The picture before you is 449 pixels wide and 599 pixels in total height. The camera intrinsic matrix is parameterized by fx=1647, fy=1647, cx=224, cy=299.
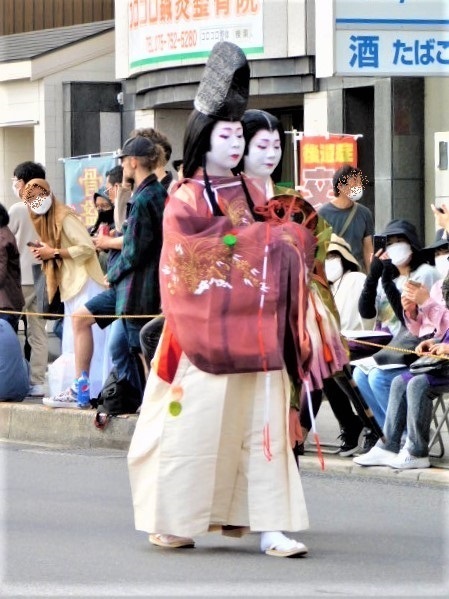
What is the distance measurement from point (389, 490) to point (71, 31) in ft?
55.1

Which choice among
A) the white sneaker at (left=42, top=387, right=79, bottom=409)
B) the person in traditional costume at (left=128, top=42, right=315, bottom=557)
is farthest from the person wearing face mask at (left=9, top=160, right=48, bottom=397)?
the person in traditional costume at (left=128, top=42, right=315, bottom=557)

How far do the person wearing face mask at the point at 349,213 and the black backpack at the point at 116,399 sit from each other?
2.64 m

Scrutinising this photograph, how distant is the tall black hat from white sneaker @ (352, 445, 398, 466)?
3.00 meters

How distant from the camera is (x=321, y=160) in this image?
57.1 feet

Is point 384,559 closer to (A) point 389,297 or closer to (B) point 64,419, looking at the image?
(A) point 389,297

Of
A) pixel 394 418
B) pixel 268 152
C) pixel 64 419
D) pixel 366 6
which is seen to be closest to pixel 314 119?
pixel 366 6

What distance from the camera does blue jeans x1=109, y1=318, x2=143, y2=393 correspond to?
11.0 m

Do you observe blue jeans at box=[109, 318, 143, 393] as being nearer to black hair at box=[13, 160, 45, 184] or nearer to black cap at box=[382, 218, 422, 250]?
black cap at box=[382, 218, 422, 250]

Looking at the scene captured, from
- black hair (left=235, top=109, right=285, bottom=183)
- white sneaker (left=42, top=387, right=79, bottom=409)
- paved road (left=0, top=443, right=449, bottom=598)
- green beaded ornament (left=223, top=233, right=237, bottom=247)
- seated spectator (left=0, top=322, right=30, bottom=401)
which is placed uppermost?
black hair (left=235, top=109, right=285, bottom=183)

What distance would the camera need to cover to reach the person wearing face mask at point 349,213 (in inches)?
512

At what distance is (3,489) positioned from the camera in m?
9.15

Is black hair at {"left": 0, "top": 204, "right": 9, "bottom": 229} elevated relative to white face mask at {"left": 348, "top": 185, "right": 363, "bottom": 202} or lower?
lower

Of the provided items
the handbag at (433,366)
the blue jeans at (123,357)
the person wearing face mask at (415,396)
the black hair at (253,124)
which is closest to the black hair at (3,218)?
the blue jeans at (123,357)

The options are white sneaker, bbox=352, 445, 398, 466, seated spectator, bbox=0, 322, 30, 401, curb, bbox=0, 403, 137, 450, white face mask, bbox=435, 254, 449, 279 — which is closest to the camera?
white sneaker, bbox=352, 445, 398, 466
